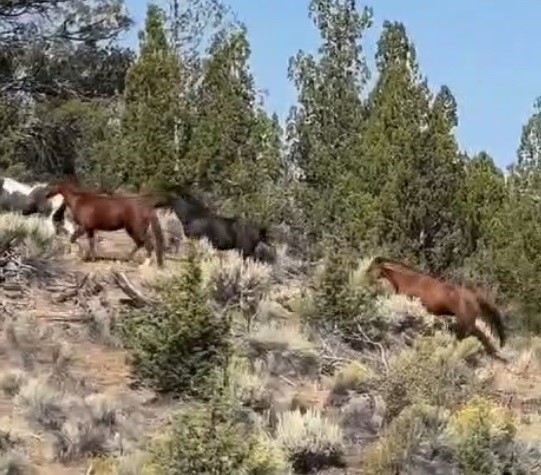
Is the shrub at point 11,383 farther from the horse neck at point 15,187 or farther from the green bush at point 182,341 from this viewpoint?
the horse neck at point 15,187

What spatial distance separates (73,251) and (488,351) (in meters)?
5.74

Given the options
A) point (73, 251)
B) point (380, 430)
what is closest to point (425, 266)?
point (73, 251)

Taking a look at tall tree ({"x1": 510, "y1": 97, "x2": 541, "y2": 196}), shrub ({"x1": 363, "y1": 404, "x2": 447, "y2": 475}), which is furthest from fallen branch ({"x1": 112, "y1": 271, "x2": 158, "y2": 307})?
tall tree ({"x1": 510, "y1": 97, "x2": 541, "y2": 196})

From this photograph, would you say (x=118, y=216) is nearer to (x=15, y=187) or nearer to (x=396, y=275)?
(x=396, y=275)

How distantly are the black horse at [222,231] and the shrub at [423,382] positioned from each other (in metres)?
5.31

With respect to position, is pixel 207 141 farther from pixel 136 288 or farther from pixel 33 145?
pixel 136 288

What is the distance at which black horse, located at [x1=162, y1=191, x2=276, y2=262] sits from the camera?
18484mm

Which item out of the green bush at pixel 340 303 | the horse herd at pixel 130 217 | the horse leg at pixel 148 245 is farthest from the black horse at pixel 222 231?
the green bush at pixel 340 303

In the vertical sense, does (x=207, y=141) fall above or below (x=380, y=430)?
above

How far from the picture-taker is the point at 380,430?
467 inches

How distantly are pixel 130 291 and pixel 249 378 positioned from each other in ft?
8.93

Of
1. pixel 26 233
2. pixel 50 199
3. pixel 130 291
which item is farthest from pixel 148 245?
pixel 50 199

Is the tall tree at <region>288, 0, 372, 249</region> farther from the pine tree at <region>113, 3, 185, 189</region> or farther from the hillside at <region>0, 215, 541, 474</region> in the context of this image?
the hillside at <region>0, 215, 541, 474</region>

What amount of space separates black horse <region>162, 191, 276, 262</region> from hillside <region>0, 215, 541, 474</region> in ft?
1.86
